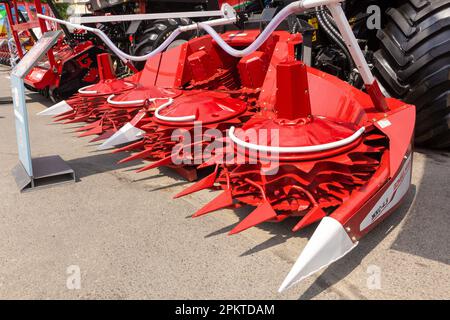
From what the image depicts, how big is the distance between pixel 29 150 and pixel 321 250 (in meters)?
2.28

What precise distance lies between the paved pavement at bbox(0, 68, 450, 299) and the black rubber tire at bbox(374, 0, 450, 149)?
0.31 m

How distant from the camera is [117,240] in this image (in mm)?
2123

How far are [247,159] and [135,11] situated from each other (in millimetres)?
4667

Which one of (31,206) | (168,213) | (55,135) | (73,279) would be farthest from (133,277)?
(55,135)

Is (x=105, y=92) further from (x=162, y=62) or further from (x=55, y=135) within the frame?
(x=55, y=135)

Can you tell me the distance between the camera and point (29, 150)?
9.44 feet

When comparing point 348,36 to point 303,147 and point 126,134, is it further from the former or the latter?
point 126,134

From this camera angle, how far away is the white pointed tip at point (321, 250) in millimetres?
1436

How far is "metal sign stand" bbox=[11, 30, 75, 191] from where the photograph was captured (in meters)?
2.89

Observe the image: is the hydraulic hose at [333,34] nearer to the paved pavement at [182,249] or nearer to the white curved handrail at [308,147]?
the paved pavement at [182,249]

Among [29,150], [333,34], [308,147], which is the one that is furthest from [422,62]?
[29,150]

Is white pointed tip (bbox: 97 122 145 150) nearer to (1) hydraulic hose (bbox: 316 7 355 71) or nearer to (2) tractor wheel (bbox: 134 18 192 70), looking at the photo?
(1) hydraulic hose (bbox: 316 7 355 71)

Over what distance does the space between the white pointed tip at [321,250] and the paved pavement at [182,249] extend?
0.17m

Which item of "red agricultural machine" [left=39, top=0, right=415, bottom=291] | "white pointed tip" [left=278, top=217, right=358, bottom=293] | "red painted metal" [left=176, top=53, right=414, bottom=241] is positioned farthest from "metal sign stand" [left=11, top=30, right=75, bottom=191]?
"white pointed tip" [left=278, top=217, right=358, bottom=293]
